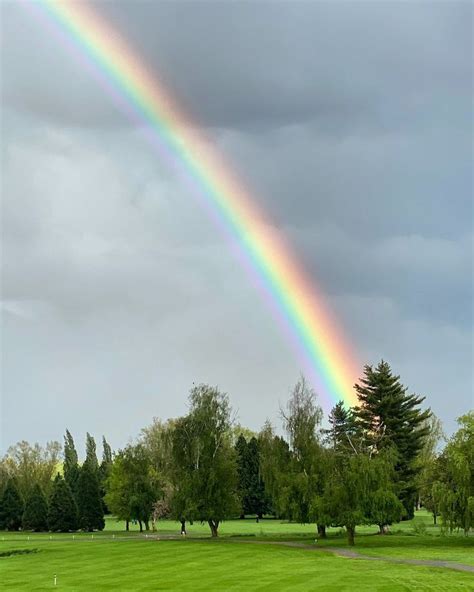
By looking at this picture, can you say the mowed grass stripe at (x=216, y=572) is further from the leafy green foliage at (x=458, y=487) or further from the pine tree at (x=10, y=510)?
the pine tree at (x=10, y=510)

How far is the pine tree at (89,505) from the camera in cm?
11988

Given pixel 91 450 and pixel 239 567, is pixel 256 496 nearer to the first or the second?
pixel 91 450

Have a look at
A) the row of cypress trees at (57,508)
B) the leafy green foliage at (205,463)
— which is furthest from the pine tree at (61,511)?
the leafy green foliage at (205,463)

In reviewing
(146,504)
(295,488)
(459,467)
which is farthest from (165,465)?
(459,467)

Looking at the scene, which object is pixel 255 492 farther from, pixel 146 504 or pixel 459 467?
pixel 459 467

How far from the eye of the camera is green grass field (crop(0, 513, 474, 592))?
3850cm

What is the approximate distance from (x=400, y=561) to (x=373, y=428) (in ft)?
151

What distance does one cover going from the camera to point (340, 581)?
3875 centimetres

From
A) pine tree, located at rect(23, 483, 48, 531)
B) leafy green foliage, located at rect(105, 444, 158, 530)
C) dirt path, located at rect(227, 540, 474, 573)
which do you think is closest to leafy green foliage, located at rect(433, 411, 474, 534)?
dirt path, located at rect(227, 540, 474, 573)

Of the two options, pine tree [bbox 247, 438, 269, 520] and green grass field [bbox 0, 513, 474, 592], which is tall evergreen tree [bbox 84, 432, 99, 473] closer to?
pine tree [bbox 247, 438, 269, 520]

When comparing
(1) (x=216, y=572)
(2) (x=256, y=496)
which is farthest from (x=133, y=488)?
(1) (x=216, y=572)

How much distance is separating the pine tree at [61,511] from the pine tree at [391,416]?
A: 51.5m

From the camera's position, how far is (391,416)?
95812 millimetres

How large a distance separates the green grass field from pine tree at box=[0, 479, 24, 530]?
5076 cm
